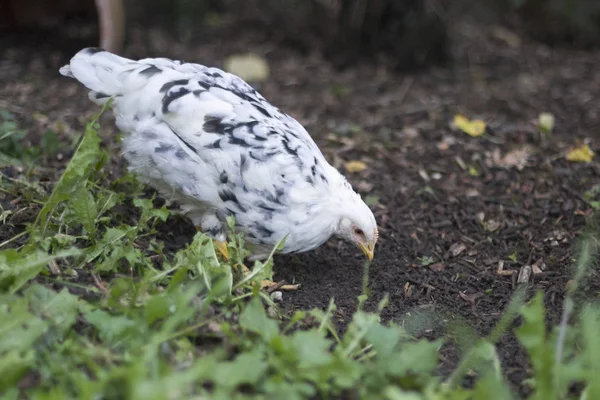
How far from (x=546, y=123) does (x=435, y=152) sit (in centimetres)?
85

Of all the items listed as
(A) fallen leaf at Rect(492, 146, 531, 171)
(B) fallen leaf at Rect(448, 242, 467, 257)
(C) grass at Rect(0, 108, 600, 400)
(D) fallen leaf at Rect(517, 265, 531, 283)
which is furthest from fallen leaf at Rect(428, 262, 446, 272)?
(A) fallen leaf at Rect(492, 146, 531, 171)

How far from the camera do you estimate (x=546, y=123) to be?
5234mm

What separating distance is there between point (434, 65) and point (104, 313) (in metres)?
4.30

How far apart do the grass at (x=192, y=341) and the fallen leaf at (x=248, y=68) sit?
2.82m

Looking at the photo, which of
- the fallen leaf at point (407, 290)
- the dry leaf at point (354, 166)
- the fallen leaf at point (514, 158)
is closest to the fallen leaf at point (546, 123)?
the fallen leaf at point (514, 158)

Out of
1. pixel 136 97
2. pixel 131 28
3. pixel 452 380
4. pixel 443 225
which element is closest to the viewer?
pixel 452 380

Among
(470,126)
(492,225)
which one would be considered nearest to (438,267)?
(492,225)

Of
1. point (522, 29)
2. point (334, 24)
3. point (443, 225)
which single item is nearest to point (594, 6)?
point (522, 29)

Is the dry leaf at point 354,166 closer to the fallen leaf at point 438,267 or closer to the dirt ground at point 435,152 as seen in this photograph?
the dirt ground at point 435,152

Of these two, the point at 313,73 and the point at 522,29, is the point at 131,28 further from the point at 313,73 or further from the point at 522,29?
the point at 522,29

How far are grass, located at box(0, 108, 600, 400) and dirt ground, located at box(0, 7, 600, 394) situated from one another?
1.13ft

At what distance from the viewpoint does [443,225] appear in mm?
4266

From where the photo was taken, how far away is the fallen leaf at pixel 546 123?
520 cm

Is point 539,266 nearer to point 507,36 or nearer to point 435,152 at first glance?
point 435,152
